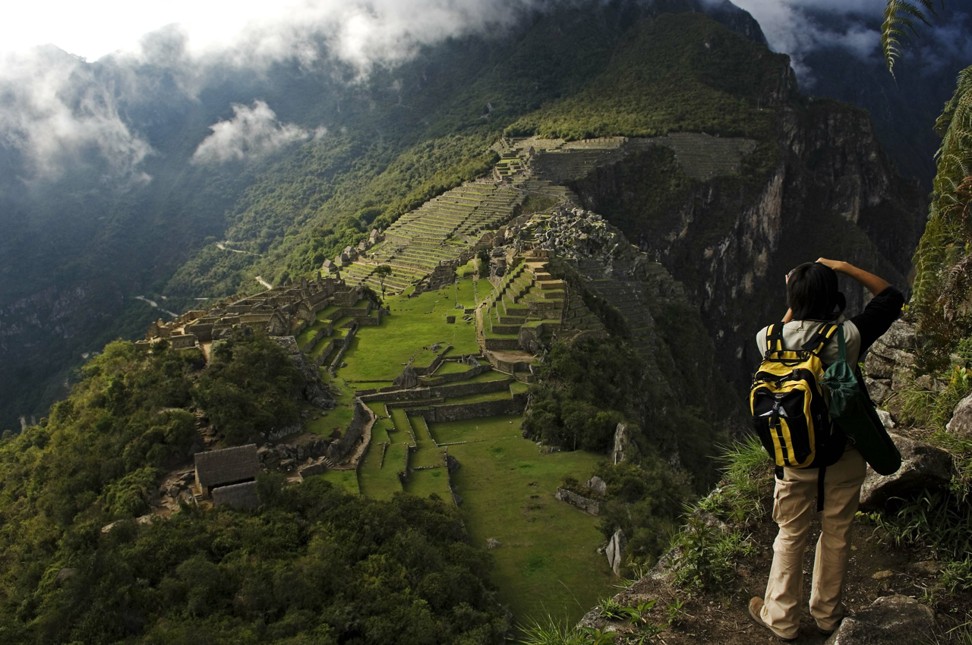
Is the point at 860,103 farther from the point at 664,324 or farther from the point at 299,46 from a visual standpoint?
the point at 664,324

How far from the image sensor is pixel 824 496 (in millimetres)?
4426

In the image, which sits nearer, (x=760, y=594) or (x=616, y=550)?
(x=760, y=594)

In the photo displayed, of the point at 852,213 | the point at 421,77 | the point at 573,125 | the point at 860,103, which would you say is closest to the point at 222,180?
the point at 421,77

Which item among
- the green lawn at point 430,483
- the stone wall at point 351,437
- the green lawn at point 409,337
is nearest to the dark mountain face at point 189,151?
the green lawn at point 409,337

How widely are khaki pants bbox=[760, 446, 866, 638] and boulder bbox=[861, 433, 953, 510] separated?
1.91ft

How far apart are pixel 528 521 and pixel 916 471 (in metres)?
13.2

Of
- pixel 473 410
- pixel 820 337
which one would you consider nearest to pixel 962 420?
pixel 820 337

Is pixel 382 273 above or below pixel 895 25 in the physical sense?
below

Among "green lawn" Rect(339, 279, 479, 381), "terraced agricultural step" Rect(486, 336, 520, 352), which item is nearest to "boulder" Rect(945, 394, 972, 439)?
"green lawn" Rect(339, 279, 479, 381)

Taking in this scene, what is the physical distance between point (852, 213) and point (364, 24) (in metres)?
95.6

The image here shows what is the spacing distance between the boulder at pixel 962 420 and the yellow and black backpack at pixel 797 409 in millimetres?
1310

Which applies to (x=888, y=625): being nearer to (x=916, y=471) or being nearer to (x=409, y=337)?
(x=916, y=471)

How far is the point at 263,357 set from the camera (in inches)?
813

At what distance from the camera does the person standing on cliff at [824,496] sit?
438 centimetres
